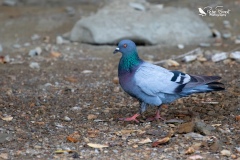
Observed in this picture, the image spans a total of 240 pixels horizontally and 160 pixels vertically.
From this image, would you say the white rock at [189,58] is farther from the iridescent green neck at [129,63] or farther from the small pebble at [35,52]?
the iridescent green neck at [129,63]

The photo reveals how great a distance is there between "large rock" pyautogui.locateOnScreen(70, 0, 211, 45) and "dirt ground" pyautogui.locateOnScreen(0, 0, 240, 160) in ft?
0.55

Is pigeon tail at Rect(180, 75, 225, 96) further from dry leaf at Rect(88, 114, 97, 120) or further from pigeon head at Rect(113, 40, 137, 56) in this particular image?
dry leaf at Rect(88, 114, 97, 120)

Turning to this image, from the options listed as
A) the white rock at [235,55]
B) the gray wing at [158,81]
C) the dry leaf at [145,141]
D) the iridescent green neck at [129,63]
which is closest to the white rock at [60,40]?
the white rock at [235,55]

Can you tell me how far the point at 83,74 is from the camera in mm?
7145

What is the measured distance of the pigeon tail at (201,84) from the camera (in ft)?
17.1

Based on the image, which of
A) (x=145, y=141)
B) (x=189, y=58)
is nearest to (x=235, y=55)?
(x=189, y=58)

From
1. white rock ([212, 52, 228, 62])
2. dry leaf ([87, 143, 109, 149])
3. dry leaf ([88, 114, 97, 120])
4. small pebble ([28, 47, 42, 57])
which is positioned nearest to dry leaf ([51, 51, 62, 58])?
small pebble ([28, 47, 42, 57])

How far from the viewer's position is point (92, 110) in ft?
19.0

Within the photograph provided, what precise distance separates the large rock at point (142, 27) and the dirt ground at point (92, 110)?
0.17m

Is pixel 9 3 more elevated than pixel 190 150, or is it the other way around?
pixel 190 150

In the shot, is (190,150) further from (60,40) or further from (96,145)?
(60,40)

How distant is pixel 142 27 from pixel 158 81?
10.4 feet

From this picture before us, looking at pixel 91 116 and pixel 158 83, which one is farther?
pixel 91 116

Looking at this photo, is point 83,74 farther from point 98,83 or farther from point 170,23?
point 170,23
